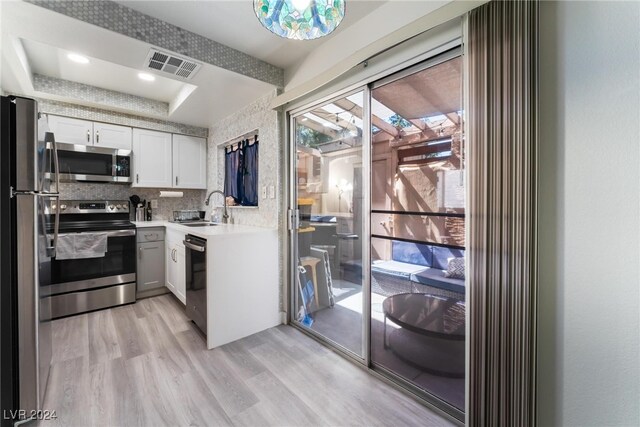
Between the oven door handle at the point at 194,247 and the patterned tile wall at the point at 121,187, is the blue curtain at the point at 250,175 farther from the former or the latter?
the patterned tile wall at the point at 121,187

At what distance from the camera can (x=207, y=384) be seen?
175cm

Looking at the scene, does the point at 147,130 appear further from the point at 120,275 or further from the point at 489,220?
the point at 489,220

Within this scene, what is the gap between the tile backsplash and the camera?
131 inches

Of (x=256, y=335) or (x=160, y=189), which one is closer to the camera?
(x=256, y=335)

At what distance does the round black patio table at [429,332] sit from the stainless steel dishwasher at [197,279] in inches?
58.9

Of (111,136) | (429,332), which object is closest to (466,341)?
(429,332)

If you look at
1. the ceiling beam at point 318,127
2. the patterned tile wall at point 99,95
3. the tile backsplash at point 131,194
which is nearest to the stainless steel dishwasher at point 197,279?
the ceiling beam at point 318,127

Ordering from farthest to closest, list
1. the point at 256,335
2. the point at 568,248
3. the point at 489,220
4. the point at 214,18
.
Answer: the point at 256,335, the point at 214,18, the point at 489,220, the point at 568,248


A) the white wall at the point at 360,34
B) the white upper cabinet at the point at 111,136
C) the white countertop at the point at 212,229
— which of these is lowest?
the white countertop at the point at 212,229

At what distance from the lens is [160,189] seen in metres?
3.96

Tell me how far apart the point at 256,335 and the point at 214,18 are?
258cm

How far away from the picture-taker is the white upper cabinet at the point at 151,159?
3.48 metres

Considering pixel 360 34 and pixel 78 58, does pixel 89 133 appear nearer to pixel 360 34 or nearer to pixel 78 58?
pixel 78 58

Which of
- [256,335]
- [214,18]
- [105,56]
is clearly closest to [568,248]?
[256,335]
